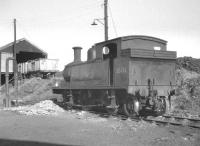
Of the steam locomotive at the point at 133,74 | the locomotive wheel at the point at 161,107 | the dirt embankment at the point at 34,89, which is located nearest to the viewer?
the steam locomotive at the point at 133,74

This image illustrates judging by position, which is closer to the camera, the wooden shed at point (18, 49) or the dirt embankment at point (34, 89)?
the dirt embankment at point (34, 89)

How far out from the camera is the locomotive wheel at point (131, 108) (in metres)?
13.1

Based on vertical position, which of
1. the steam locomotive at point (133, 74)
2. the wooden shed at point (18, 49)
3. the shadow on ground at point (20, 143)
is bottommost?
the shadow on ground at point (20, 143)

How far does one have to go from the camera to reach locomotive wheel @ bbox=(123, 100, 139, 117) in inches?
516

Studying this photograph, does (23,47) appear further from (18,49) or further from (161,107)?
(161,107)

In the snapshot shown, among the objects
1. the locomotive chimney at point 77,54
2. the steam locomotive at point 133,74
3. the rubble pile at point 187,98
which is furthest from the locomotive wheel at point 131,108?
the locomotive chimney at point 77,54

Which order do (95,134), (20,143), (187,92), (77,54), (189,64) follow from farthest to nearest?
(189,64) < (77,54) < (187,92) < (95,134) < (20,143)

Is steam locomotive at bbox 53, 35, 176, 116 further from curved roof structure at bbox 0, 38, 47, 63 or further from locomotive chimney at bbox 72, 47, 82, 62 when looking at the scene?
curved roof structure at bbox 0, 38, 47, 63

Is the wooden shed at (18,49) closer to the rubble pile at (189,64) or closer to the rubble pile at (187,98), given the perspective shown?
the rubble pile at (189,64)

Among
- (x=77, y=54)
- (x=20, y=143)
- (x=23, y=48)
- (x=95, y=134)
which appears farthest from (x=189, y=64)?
(x=23, y=48)

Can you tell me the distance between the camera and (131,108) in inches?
536

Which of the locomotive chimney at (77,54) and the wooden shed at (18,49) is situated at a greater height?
the wooden shed at (18,49)

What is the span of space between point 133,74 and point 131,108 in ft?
5.22

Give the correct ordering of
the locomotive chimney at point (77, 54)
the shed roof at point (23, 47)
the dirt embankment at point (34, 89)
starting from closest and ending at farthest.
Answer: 1. the locomotive chimney at point (77, 54)
2. the dirt embankment at point (34, 89)
3. the shed roof at point (23, 47)
